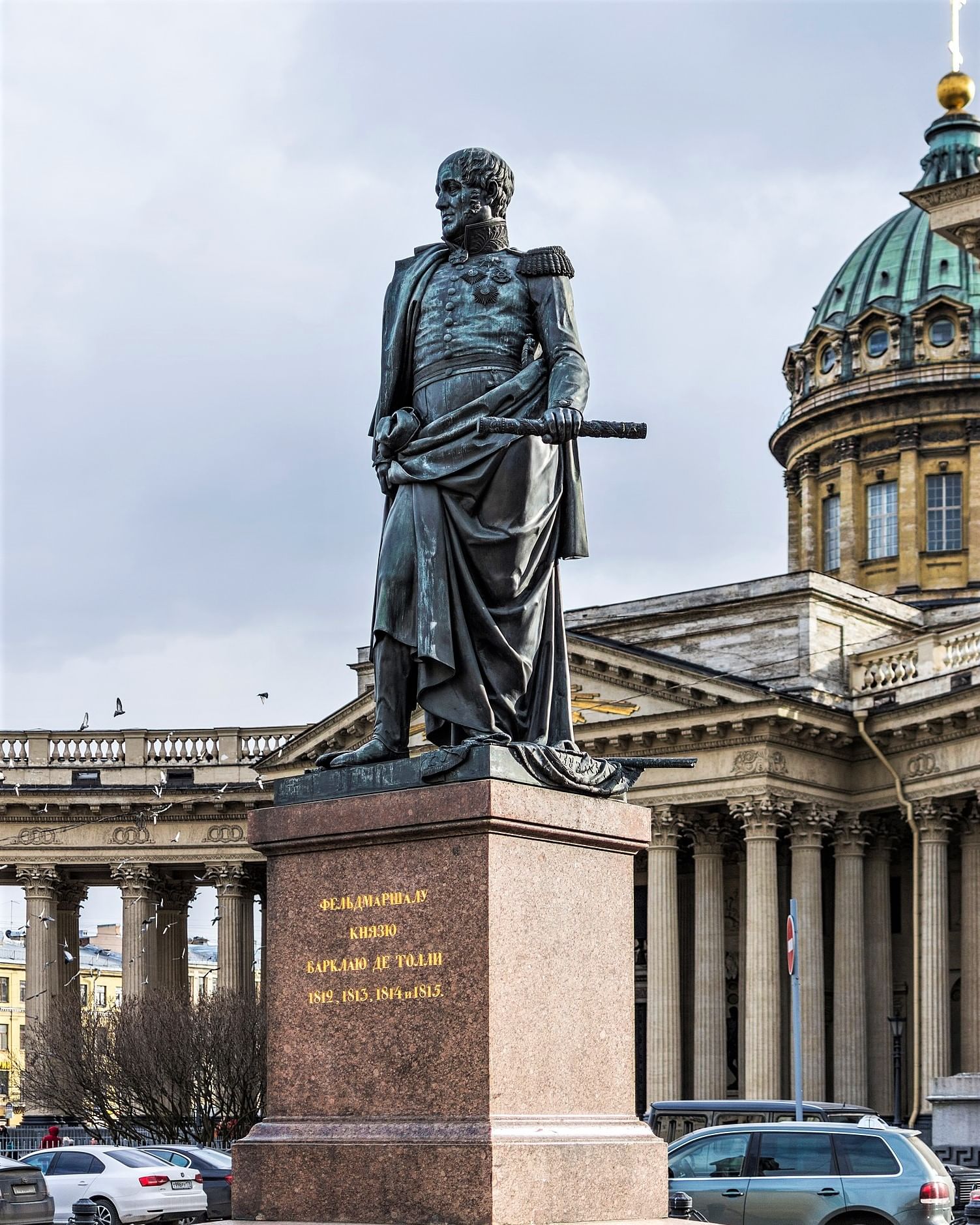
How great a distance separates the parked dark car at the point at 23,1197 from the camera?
27.3 m

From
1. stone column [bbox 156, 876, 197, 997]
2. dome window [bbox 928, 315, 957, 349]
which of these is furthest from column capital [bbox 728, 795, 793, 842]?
dome window [bbox 928, 315, 957, 349]

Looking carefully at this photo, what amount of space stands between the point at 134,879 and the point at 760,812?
21.0 meters

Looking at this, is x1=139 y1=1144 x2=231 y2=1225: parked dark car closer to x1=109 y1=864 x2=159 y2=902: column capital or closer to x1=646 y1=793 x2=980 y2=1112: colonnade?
x1=646 y1=793 x2=980 y2=1112: colonnade

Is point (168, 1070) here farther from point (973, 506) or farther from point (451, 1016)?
point (451, 1016)

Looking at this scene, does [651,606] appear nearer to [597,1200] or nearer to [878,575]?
[878,575]

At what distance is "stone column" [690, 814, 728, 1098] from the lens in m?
54.1

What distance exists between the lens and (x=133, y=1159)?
101 feet

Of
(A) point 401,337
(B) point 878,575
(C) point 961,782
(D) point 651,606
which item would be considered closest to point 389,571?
(A) point 401,337

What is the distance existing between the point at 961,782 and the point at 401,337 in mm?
38558

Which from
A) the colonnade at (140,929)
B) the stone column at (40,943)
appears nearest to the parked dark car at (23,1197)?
the stone column at (40,943)

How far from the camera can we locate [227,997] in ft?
174

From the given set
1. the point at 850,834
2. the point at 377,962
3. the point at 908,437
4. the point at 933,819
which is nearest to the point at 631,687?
the point at 850,834

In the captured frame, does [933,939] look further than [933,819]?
No

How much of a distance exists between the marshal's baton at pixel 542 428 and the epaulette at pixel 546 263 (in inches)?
38.0
